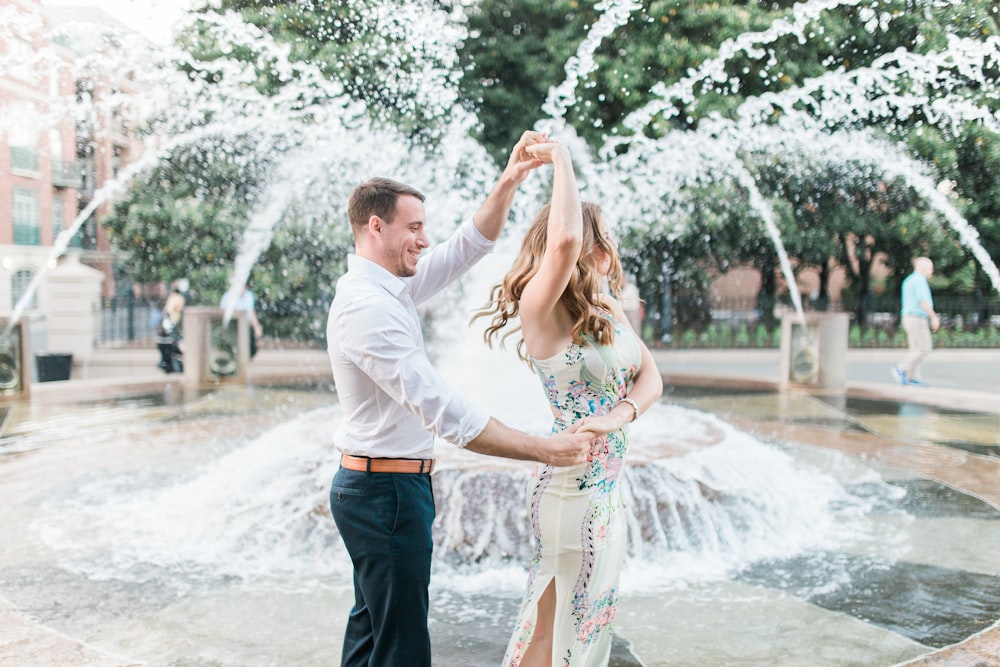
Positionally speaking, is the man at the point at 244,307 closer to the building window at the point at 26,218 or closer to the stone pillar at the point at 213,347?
the stone pillar at the point at 213,347

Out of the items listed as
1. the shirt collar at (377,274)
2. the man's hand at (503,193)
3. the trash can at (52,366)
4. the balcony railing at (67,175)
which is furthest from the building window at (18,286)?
the shirt collar at (377,274)

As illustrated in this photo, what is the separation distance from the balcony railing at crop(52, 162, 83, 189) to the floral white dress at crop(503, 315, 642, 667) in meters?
13.6

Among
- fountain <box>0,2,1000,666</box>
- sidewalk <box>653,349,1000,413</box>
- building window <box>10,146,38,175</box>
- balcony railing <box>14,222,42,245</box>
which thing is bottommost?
Result: fountain <box>0,2,1000,666</box>

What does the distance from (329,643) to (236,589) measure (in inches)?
33.7

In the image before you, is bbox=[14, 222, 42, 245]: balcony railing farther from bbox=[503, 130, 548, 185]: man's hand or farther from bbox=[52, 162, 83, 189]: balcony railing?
bbox=[503, 130, 548, 185]: man's hand

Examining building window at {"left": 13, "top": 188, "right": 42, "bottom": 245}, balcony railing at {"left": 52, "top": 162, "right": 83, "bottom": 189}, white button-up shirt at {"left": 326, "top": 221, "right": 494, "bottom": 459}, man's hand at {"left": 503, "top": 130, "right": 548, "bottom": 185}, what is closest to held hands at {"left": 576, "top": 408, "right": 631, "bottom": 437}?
white button-up shirt at {"left": 326, "top": 221, "right": 494, "bottom": 459}

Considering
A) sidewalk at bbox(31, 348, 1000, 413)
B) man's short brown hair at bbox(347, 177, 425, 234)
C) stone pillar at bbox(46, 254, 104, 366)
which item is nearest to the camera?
man's short brown hair at bbox(347, 177, 425, 234)

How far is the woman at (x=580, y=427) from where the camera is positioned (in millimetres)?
2400

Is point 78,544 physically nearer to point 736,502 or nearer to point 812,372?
point 736,502

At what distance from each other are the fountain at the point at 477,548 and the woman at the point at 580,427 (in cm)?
95

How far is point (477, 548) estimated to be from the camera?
14.5 ft

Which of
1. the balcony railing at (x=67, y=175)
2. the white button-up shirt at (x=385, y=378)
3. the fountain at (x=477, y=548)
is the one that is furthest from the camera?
the balcony railing at (x=67, y=175)

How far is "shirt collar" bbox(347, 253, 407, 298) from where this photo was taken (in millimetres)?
2324

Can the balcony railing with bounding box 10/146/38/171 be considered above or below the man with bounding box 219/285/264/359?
above
